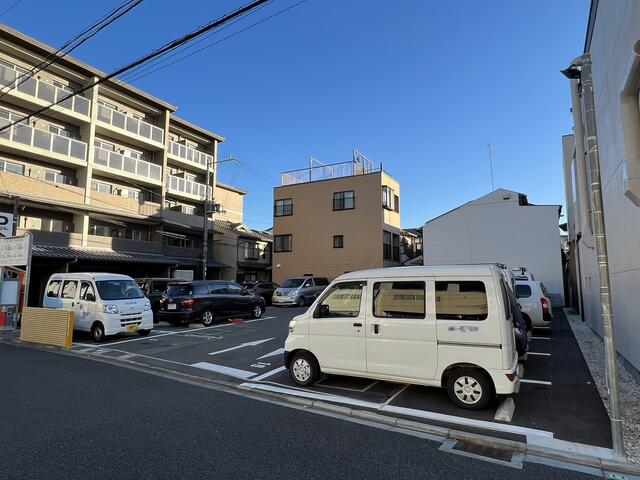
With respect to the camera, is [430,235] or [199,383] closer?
[199,383]

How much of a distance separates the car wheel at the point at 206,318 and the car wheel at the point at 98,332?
12.0ft

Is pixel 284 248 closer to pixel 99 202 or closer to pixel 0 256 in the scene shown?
pixel 99 202

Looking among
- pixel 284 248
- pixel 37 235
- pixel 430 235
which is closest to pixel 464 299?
pixel 430 235

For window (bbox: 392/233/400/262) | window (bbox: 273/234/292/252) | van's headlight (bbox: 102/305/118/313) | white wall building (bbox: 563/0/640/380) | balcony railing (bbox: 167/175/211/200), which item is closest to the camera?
white wall building (bbox: 563/0/640/380)

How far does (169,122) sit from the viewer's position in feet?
101

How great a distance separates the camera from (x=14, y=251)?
1359cm

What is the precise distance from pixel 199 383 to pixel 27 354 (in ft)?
18.2

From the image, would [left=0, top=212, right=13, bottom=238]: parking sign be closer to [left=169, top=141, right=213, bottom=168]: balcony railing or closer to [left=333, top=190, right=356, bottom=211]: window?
[left=169, top=141, right=213, bottom=168]: balcony railing

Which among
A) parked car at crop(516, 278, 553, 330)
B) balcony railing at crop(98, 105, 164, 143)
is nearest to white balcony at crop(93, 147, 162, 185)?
balcony railing at crop(98, 105, 164, 143)

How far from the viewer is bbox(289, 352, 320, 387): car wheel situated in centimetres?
660

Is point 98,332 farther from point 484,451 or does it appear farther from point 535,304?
point 535,304

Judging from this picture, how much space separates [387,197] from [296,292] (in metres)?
10.8

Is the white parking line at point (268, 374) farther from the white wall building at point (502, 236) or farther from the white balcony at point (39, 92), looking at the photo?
the white balcony at point (39, 92)

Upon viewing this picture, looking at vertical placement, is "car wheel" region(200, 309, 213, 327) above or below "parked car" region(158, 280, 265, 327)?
below
